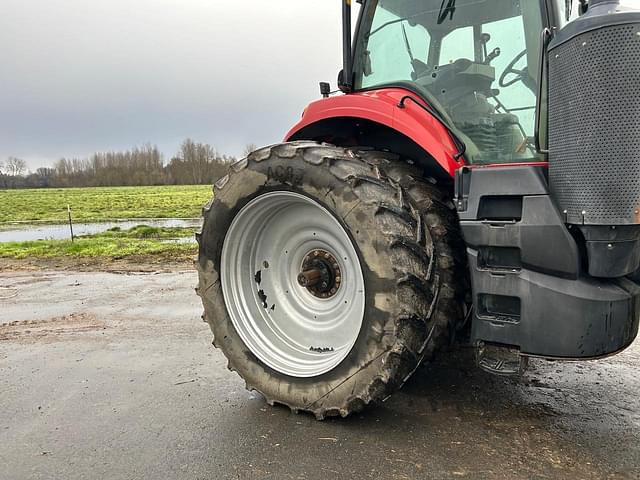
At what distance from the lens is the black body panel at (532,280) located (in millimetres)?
2127

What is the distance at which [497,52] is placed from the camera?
2.54 metres

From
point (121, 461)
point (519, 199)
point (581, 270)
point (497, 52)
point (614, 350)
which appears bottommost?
point (121, 461)

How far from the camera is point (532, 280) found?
87.5 inches

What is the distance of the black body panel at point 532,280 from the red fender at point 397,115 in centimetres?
17

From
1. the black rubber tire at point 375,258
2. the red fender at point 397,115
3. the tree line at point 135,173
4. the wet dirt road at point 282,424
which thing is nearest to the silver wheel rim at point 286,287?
the black rubber tire at point 375,258

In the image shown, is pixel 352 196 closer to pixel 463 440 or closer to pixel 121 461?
pixel 463 440

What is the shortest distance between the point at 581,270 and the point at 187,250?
8173 mm

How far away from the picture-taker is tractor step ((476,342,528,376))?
2.30m

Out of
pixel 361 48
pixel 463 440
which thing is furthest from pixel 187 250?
pixel 463 440

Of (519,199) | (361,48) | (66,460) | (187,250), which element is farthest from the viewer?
(187,250)

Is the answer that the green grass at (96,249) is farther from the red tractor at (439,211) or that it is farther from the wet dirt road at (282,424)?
the red tractor at (439,211)

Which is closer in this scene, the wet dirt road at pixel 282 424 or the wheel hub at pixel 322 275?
the wet dirt road at pixel 282 424

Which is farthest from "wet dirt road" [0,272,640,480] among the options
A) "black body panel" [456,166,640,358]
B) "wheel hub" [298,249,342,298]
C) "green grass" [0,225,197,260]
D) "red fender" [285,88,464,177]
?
"green grass" [0,225,197,260]

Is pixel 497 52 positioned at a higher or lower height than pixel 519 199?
higher
